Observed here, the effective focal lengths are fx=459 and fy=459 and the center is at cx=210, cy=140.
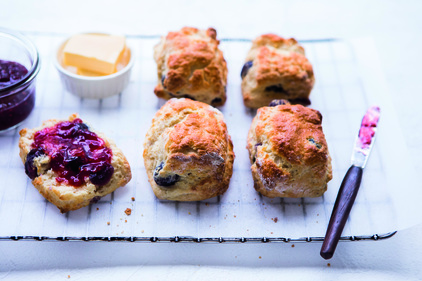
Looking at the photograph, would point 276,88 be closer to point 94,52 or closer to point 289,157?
point 289,157

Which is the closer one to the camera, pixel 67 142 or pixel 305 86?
pixel 67 142

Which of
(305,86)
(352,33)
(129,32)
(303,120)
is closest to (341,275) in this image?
(303,120)

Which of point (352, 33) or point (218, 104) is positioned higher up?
point (352, 33)

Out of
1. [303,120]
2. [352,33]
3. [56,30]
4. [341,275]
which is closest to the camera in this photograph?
[341,275]

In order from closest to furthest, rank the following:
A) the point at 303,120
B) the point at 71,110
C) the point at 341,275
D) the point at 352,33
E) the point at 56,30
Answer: the point at 341,275 < the point at 303,120 < the point at 71,110 < the point at 56,30 < the point at 352,33

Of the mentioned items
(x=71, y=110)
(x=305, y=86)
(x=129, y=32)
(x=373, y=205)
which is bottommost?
(x=71, y=110)

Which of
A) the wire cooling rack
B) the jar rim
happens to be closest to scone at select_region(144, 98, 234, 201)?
the wire cooling rack

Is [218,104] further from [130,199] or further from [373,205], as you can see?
[373,205]

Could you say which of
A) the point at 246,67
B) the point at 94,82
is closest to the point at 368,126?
the point at 246,67
